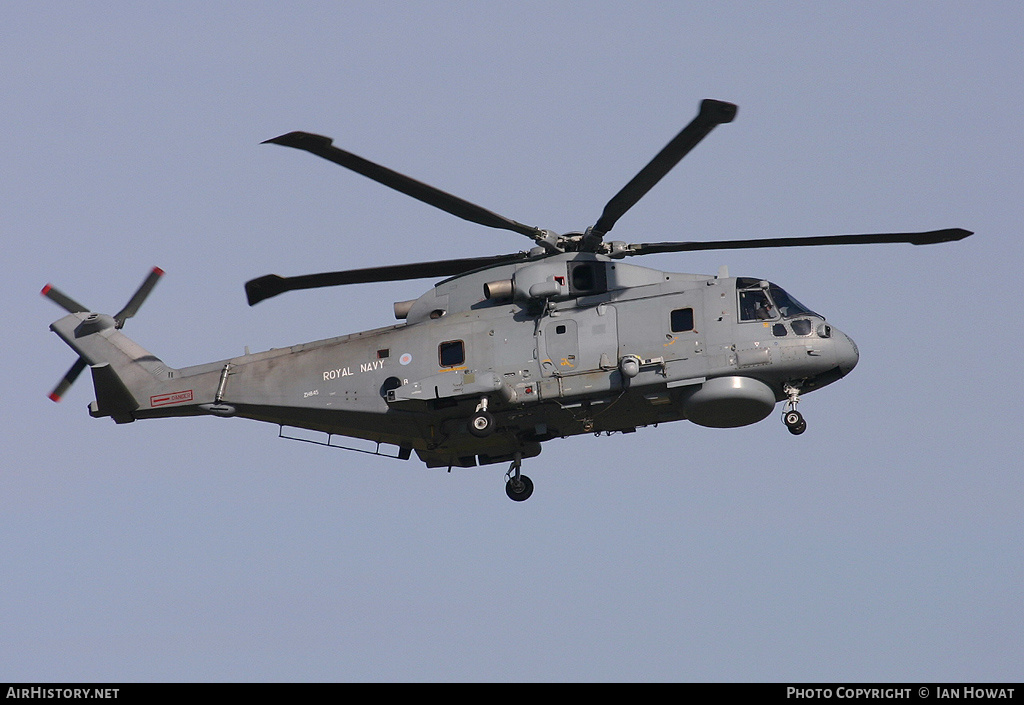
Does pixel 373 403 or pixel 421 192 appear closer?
pixel 421 192

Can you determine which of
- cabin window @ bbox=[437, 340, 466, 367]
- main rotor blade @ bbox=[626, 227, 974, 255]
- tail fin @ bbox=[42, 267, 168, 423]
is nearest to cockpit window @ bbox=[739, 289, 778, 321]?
main rotor blade @ bbox=[626, 227, 974, 255]

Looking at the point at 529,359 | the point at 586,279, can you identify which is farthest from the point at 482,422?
the point at 586,279

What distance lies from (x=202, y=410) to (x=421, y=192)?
24.6ft

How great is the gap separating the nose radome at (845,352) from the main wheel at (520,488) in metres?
6.87

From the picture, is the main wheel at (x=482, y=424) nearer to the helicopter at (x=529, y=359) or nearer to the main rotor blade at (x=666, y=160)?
the helicopter at (x=529, y=359)

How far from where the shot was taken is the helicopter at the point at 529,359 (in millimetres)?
28500

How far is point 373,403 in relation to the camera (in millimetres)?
30000

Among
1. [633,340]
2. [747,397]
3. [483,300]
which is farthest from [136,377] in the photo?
[747,397]

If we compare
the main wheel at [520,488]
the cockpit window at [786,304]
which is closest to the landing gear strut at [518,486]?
the main wheel at [520,488]

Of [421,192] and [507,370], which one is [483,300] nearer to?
[507,370]

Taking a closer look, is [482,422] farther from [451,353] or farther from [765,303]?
[765,303]
